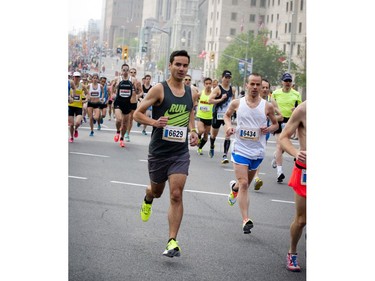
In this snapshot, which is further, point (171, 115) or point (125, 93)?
point (125, 93)

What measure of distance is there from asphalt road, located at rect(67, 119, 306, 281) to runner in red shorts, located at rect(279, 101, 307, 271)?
6 cm

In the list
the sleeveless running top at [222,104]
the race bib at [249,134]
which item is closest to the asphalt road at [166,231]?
the race bib at [249,134]

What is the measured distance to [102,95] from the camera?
851cm

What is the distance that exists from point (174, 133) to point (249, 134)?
1302 millimetres

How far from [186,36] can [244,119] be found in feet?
19.3

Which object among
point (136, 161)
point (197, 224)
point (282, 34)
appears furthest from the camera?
point (136, 161)

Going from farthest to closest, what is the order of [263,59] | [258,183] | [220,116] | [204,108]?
[204,108]
[220,116]
[263,59]
[258,183]

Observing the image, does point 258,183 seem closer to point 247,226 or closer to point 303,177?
point 247,226

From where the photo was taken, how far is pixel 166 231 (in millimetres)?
5582

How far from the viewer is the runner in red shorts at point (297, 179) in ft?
14.9

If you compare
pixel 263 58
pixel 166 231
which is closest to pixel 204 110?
A: pixel 263 58
